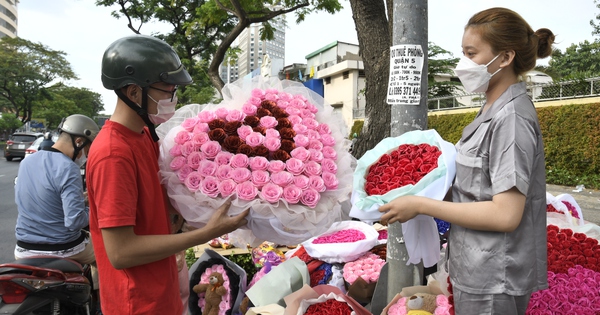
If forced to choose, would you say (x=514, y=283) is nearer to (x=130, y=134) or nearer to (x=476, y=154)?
(x=476, y=154)

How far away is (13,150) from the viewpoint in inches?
888

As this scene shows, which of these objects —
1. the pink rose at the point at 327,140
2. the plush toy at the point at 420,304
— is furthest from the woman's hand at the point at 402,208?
the plush toy at the point at 420,304

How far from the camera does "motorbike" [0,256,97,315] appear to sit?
298 cm

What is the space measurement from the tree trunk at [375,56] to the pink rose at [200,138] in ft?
11.2

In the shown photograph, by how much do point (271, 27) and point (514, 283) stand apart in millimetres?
10410

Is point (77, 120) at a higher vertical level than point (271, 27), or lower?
lower

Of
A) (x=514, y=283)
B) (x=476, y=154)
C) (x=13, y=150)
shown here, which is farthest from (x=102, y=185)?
(x=13, y=150)

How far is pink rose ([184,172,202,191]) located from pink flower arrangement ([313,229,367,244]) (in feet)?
6.84

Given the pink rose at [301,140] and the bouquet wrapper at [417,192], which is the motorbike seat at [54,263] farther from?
the bouquet wrapper at [417,192]

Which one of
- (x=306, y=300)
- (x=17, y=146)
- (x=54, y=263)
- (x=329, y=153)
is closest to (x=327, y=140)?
(x=329, y=153)

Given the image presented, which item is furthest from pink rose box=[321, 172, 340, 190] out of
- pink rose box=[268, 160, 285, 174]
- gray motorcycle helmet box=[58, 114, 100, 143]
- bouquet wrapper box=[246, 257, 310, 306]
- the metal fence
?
the metal fence

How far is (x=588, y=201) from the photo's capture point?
36.0ft

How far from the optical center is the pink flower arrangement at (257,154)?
1823 mm

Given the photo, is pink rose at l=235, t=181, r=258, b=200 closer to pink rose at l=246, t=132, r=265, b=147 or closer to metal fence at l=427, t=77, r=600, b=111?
pink rose at l=246, t=132, r=265, b=147
